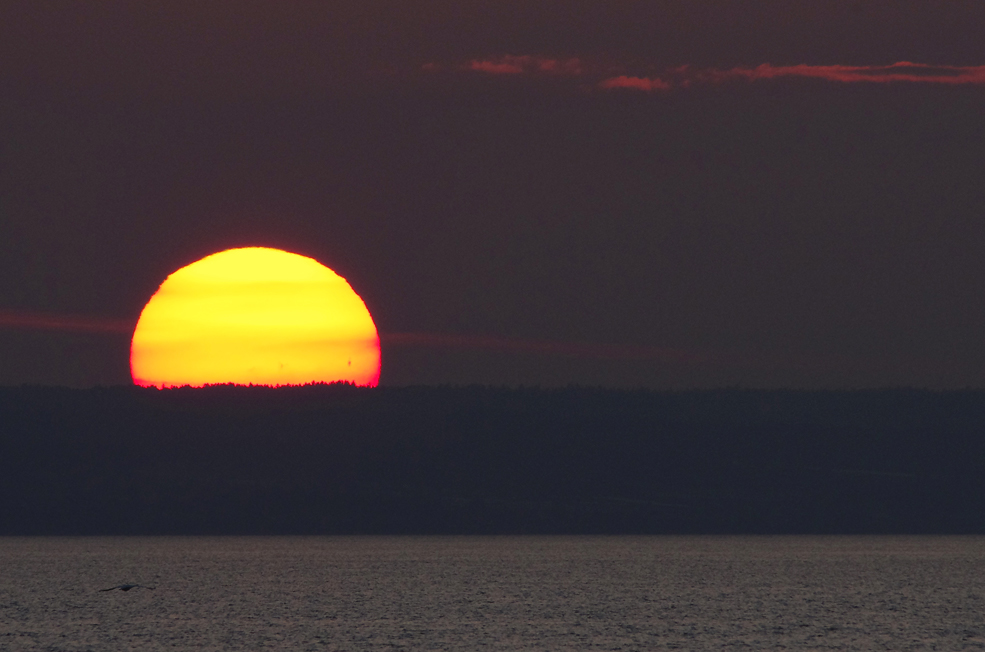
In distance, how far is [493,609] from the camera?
107 metres

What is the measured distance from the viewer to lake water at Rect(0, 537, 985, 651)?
8438 centimetres

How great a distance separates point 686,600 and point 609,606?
30.8 ft

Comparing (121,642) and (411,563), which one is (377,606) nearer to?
(121,642)

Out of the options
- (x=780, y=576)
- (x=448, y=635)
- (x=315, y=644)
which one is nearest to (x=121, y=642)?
(x=315, y=644)

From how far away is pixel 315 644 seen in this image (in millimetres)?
81438

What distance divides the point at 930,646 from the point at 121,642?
130 feet

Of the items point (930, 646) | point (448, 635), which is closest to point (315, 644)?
point (448, 635)

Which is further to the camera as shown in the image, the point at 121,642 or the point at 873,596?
the point at 873,596

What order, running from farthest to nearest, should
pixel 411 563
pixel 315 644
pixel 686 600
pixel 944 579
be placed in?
1. pixel 411 563
2. pixel 944 579
3. pixel 686 600
4. pixel 315 644

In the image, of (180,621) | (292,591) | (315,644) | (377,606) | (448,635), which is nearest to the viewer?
(315,644)

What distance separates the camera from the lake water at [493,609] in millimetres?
84375

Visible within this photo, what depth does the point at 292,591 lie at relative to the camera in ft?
430

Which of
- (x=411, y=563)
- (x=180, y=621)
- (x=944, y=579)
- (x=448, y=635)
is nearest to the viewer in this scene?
(x=448, y=635)

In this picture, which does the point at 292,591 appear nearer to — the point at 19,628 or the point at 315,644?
the point at 19,628
